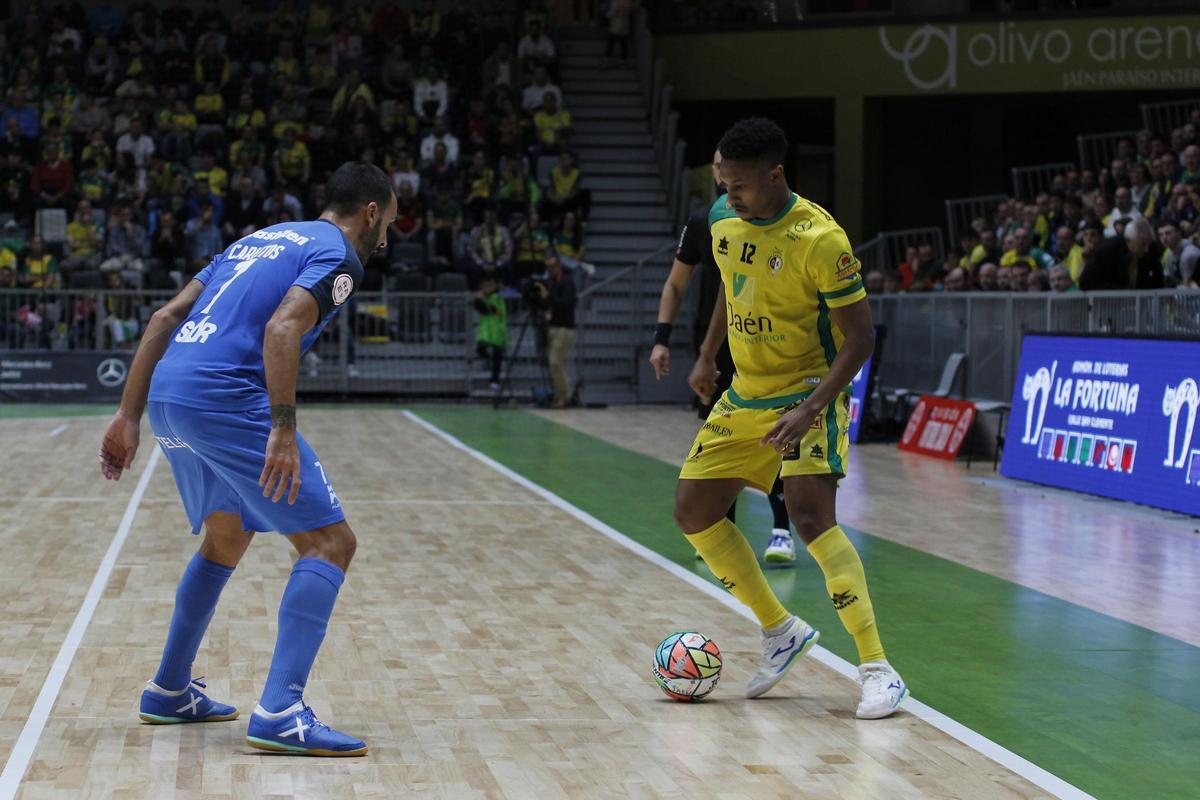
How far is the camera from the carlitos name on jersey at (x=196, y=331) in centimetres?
559

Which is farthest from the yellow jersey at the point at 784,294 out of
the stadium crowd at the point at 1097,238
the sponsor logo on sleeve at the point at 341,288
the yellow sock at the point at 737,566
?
the stadium crowd at the point at 1097,238

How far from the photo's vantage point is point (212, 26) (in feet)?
102

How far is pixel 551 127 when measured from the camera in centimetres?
3020

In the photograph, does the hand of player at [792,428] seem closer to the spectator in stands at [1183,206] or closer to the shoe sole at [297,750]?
the shoe sole at [297,750]

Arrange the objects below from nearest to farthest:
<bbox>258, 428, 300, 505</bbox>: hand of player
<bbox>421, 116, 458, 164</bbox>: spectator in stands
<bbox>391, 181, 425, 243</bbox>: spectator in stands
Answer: <bbox>258, 428, 300, 505</bbox>: hand of player
<bbox>391, 181, 425, 243</bbox>: spectator in stands
<bbox>421, 116, 458, 164</bbox>: spectator in stands

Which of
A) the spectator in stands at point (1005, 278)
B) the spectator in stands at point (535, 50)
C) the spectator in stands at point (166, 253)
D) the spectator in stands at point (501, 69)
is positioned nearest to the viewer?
the spectator in stands at point (1005, 278)

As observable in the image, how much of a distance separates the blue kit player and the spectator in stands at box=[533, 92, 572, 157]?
24.5 meters

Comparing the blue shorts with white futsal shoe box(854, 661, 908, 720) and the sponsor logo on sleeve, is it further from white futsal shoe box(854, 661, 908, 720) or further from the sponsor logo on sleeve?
white futsal shoe box(854, 661, 908, 720)

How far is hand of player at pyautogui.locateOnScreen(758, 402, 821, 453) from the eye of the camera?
6141 mm

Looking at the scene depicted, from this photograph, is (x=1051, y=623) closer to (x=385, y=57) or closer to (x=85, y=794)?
(x=85, y=794)

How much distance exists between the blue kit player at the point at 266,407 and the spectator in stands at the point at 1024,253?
15742 mm

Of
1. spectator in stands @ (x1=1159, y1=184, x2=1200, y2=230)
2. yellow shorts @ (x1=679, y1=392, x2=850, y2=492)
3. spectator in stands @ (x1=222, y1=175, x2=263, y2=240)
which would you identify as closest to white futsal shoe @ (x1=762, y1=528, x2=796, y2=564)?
yellow shorts @ (x1=679, y1=392, x2=850, y2=492)

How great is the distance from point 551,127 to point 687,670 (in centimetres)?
2459

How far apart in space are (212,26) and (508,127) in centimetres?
615
